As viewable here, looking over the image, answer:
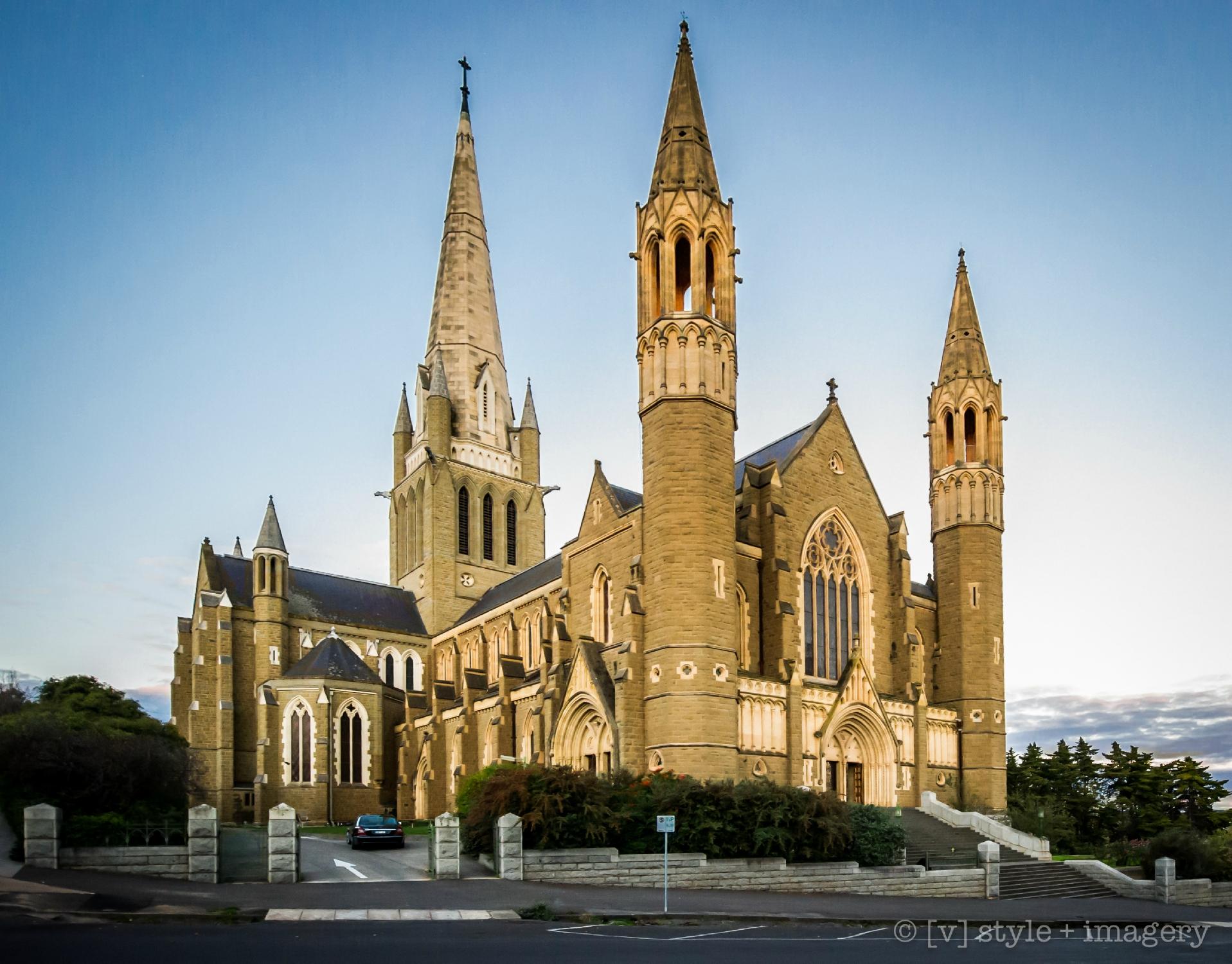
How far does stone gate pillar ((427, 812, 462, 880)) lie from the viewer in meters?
24.2

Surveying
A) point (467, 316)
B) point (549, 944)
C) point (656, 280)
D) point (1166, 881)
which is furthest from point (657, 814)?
point (467, 316)

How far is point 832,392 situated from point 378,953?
3078 cm

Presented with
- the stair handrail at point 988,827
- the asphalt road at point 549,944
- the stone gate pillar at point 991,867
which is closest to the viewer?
the asphalt road at point 549,944

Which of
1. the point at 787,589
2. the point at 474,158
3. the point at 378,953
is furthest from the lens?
the point at 474,158

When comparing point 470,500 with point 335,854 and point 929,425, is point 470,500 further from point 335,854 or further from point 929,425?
point 335,854

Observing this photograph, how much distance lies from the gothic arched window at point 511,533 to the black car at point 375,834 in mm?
35381

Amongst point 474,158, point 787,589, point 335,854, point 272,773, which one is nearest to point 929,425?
point 787,589

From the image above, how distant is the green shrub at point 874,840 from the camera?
27.4 m

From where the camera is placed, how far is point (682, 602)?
110 feet

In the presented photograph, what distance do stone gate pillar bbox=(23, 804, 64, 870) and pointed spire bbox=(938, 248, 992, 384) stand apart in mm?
33980

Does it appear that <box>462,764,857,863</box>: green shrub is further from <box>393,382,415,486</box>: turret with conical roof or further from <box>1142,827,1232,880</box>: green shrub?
<box>393,382,415,486</box>: turret with conical roof

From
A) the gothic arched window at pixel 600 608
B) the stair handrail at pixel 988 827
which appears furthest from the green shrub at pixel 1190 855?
the gothic arched window at pixel 600 608

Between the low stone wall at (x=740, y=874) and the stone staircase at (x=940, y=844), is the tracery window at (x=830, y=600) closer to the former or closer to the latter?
the stone staircase at (x=940, y=844)

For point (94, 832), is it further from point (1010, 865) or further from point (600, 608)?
point (1010, 865)
